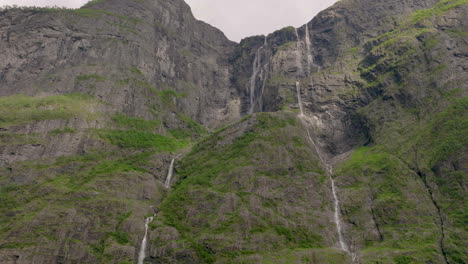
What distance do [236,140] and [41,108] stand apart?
43825 millimetres

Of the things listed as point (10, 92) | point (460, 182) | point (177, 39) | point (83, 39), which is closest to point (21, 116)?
point (10, 92)

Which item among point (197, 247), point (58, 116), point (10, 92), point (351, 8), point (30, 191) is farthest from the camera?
point (351, 8)

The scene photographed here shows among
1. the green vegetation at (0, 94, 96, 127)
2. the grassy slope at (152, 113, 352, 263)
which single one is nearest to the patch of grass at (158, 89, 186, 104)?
the green vegetation at (0, 94, 96, 127)

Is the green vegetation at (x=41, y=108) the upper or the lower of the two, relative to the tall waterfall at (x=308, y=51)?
lower

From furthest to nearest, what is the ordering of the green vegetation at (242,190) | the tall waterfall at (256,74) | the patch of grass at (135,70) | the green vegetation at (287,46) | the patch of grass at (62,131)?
the green vegetation at (287,46) < the tall waterfall at (256,74) < the patch of grass at (135,70) < the patch of grass at (62,131) < the green vegetation at (242,190)

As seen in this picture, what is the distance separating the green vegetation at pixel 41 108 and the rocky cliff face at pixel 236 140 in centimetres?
43

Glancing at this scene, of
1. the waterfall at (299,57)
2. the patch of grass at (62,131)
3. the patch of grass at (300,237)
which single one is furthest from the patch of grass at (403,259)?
the waterfall at (299,57)

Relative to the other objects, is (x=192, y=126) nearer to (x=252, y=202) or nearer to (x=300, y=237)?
(x=252, y=202)

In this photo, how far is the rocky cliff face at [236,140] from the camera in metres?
54.8

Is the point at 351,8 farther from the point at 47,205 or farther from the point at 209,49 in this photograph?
the point at 47,205

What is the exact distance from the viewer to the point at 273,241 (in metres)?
55.5

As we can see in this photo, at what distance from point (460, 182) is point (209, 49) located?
10490 cm

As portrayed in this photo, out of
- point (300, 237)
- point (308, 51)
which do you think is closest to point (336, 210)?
point (300, 237)

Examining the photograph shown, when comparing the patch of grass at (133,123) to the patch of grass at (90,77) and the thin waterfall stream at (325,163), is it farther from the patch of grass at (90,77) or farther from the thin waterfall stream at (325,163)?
the thin waterfall stream at (325,163)
